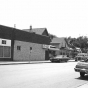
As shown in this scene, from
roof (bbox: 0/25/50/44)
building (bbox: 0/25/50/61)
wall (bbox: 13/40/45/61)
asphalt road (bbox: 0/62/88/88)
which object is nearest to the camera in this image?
asphalt road (bbox: 0/62/88/88)

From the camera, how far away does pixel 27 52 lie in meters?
36.5

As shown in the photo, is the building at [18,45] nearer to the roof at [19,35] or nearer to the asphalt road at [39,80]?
the roof at [19,35]

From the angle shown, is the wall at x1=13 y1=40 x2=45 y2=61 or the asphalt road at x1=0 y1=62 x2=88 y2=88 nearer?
the asphalt road at x1=0 y1=62 x2=88 y2=88

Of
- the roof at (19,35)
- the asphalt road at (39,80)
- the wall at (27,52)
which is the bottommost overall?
the asphalt road at (39,80)

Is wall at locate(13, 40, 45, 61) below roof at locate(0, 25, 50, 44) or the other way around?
below

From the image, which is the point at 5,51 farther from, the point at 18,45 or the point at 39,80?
the point at 39,80

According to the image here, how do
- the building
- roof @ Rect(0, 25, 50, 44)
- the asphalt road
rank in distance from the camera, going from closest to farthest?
the asphalt road < roof @ Rect(0, 25, 50, 44) < the building

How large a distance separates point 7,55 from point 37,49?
9.31 meters

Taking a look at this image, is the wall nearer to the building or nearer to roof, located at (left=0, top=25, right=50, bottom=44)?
the building

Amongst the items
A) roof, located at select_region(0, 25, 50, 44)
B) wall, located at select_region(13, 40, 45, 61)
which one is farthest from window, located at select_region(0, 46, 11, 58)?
roof, located at select_region(0, 25, 50, 44)

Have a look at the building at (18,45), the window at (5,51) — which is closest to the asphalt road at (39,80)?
the window at (5,51)

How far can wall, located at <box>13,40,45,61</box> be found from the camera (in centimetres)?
3368

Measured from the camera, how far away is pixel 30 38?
37688 mm

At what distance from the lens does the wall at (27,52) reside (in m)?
33.7
